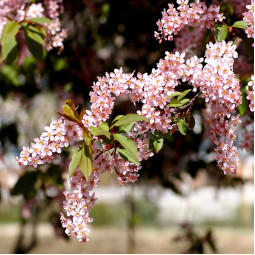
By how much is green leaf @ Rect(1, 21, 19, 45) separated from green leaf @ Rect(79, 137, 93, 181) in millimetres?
806

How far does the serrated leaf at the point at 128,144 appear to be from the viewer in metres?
1.45

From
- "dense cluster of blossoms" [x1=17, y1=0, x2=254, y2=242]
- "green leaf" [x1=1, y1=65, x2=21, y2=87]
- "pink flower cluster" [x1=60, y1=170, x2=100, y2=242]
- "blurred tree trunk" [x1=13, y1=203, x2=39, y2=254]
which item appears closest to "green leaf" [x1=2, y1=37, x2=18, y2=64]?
"dense cluster of blossoms" [x1=17, y1=0, x2=254, y2=242]

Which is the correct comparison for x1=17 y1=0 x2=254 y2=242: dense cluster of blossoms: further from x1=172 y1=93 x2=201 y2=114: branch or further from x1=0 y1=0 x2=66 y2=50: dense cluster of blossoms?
x1=0 y1=0 x2=66 y2=50: dense cluster of blossoms

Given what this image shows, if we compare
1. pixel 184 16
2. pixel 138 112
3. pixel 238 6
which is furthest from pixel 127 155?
pixel 238 6

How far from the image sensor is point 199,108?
2918 mm

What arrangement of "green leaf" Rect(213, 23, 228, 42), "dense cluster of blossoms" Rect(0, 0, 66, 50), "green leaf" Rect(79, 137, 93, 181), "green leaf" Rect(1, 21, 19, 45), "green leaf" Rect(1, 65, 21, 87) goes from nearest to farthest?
"green leaf" Rect(79, 137, 93, 181), "green leaf" Rect(213, 23, 228, 42), "green leaf" Rect(1, 21, 19, 45), "dense cluster of blossoms" Rect(0, 0, 66, 50), "green leaf" Rect(1, 65, 21, 87)

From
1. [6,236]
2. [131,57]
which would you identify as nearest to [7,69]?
[131,57]

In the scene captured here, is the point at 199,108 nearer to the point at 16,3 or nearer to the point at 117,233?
the point at 16,3

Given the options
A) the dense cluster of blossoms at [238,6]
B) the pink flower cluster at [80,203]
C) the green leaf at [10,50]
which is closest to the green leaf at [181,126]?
the pink flower cluster at [80,203]

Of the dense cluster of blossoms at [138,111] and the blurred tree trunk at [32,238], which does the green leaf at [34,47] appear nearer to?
the dense cluster of blossoms at [138,111]

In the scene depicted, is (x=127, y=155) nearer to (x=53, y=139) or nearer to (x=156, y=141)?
(x=156, y=141)

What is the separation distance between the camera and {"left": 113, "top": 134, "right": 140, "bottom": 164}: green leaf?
1.45 metres

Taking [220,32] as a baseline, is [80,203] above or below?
below

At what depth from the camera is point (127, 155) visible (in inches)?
58.6
